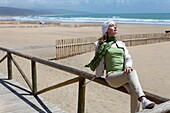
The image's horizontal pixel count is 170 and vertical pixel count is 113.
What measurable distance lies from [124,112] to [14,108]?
2.47 metres

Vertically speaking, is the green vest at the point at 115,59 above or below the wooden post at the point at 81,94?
above

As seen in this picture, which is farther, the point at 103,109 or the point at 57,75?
the point at 57,75

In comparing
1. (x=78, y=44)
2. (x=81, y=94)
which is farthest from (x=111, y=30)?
(x=78, y=44)

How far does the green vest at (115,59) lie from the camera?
127 inches

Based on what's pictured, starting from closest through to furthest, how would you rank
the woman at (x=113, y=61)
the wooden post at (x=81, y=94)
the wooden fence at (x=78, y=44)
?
the woman at (x=113, y=61), the wooden post at (x=81, y=94), the wooden fence at (x=78, y=44)

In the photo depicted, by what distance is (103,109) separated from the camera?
6.20m

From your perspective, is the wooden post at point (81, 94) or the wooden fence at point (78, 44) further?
the wooden fence at point (78, 44)

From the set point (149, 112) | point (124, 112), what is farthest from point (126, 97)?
point (149, 112)

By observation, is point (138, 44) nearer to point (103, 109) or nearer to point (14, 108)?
point (103, 109)

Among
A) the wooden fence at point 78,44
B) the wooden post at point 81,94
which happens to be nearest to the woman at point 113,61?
the wooden post at point 81,94

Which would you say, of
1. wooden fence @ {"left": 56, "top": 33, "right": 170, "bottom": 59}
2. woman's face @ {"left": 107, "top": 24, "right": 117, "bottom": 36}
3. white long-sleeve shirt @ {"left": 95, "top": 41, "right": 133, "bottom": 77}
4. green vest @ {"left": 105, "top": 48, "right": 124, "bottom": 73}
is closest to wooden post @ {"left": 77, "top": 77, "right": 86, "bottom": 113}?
white long-sleeve shirt @ {"left": 95, "top": 41, "right": 133, "bottom": 77}

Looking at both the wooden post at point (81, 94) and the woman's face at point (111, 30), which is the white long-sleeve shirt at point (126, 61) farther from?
the wooden post at point (81, 94)

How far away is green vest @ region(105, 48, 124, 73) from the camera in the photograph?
3230 millimetres

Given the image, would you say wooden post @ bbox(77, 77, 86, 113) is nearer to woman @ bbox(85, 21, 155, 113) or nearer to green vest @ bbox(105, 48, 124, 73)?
woman @ bbox(85, 21, 155, 113)
